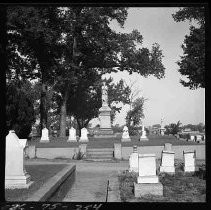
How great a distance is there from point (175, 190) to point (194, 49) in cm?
2112

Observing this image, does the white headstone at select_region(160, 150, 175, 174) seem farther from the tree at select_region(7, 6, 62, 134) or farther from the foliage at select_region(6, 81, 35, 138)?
the tree at select_region(7, 6, 62, 134)

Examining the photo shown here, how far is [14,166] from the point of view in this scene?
1058 centimetres

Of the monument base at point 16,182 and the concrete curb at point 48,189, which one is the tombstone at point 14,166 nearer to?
the monument base at point 16,182

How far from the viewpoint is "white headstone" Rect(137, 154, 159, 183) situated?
11234mm

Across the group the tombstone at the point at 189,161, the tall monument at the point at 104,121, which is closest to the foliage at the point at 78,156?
the tombstone at the point at 189,161

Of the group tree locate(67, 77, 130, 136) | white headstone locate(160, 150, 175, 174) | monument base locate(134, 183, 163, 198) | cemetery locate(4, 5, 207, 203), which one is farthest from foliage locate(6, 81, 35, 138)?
tree locate(67, 77, 130, 136)

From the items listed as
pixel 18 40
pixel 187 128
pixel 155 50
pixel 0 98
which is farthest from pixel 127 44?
pixel 187 128

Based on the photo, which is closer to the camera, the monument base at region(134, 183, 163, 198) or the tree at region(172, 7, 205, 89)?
the monument base at region(134, 183, 163, 198)

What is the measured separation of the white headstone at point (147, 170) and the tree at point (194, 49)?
18.8m

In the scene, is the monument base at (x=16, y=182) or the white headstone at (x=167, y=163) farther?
the white headstone at (x=167, y=163)

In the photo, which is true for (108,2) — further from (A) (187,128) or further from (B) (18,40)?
(A) (187,128)

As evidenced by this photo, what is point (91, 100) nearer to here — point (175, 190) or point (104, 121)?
point (104, 121)

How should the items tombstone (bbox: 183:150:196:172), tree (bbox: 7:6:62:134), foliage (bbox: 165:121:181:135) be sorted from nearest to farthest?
tombstone (bbox: 183:150:196:172) < tree (bbox: 7:6:62:134) < foliage (bbox: 165:121:181:135)

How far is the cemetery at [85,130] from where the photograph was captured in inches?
430
